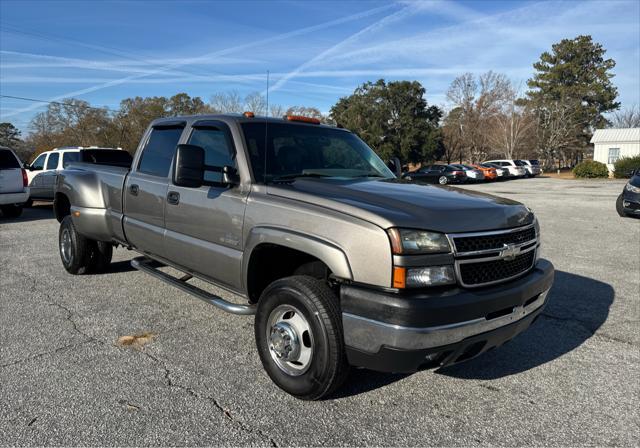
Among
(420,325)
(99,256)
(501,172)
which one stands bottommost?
(99,256)

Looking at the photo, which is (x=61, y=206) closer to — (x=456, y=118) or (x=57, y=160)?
(x=57, y=160)

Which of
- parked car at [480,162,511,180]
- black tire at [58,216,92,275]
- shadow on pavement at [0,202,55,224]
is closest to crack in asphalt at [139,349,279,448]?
black tire at [58,216,92,275]

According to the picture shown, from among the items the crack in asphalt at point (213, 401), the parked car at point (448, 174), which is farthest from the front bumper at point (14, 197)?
the parked car at point (448, 174)

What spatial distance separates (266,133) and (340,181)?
684mm

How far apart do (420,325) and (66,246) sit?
17.4 ft

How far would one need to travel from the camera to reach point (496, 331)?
283 centimetres

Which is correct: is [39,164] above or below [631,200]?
above

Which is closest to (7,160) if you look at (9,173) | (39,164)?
(9,173)

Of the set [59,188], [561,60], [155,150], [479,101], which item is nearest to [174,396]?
[155,150]

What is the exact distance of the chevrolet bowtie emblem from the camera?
292cm

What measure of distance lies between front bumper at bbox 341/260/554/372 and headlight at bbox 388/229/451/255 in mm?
237

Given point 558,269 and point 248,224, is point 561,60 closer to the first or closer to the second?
point 558,269

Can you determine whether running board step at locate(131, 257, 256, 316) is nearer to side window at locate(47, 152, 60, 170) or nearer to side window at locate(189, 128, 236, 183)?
side window at locate(189, 128, 236, 183)

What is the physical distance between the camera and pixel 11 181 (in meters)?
11.6
